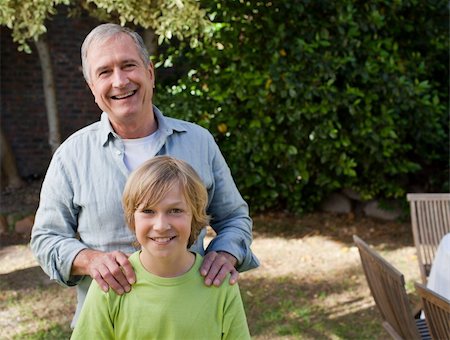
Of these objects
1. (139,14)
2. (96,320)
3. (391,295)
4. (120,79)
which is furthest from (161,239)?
(139,14)

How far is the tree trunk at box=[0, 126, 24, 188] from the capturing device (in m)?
7.87

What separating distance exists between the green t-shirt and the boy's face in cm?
9

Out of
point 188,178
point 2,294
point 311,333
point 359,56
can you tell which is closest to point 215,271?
point 188,178

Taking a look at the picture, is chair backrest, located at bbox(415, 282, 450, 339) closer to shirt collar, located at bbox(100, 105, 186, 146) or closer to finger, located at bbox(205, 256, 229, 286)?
finger, located at bbox(205, 256, 229, 286)

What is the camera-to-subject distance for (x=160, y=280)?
5.95 feet

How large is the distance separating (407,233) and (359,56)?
198 cm

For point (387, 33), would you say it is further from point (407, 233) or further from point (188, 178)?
point (188, 178)

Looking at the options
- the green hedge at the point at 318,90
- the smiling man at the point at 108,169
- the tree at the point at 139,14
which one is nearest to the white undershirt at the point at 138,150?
the smiling man at the point at 108,169

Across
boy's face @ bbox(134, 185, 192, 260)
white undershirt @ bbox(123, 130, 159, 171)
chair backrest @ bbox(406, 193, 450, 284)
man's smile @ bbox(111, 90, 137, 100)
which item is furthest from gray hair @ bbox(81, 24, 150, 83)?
chair backrest @ bbox(406, 193, 450, 284)

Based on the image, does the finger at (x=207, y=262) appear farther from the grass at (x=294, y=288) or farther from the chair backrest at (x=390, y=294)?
the grass at (x=294, y=288)

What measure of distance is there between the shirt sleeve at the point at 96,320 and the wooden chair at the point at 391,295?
1.42 meters

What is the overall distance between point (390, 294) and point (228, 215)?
1.21m

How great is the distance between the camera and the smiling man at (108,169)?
1.96 metres

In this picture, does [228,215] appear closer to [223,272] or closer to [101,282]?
[223,272]
